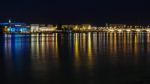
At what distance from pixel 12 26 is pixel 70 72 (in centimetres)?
15647

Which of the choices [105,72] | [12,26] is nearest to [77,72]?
[105,72]

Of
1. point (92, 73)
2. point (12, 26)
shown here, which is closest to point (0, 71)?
point (92, 73)

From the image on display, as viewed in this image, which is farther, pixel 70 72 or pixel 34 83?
pixel 70 72

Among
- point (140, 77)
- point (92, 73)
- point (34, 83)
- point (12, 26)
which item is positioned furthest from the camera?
point (12, 26)

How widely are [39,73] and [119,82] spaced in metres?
3.43

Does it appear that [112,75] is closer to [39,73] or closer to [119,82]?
[119,82]

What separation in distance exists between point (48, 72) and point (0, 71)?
2016 mm

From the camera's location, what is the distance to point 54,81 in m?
10.4

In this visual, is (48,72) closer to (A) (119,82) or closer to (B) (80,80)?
(B) (80,80)

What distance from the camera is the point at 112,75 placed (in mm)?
11539

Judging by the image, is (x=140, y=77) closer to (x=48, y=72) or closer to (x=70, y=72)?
(x=70, y=72)

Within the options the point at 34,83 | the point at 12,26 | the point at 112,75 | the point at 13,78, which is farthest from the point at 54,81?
the point at 12,26

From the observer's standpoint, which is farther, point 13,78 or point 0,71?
point 0,71

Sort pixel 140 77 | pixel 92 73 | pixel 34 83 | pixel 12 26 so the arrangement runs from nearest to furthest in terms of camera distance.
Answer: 1. pixel 34 83
2. pixel 140 77
3. pixel 92 73
4. pixel 12 26
